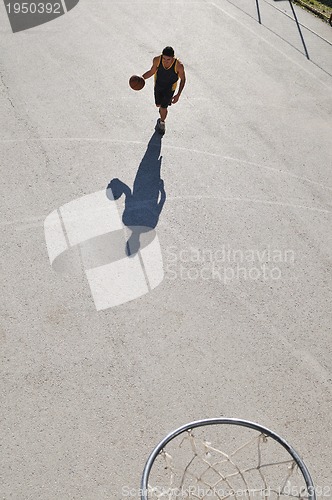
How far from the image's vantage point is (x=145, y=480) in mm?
4816

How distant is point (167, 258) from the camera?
28.2 feet

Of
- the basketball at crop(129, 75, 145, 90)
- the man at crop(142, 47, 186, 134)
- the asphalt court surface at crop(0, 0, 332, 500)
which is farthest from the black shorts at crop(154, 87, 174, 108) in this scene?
the asphalt court surface at crop(0, 0, 332, 500)

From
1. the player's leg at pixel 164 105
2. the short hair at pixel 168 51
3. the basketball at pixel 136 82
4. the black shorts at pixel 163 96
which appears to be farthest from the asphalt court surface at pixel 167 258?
the short hair at pixel 168 51

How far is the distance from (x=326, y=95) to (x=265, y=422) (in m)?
8.31

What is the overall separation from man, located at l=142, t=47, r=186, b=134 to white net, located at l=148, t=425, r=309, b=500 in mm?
6143

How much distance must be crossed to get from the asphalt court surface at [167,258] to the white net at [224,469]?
283mm

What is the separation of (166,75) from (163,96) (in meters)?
0.38

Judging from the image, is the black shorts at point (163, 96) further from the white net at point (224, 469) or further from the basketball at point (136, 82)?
the white net at point (224, 469)

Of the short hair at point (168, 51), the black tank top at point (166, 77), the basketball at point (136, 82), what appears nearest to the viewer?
the short hair at point (168, 51)

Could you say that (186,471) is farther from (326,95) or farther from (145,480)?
(326,95)

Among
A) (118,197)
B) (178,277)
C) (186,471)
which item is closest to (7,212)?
(118,197)

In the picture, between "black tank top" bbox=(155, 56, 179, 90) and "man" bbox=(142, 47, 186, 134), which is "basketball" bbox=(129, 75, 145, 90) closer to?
"man" bbox=(142, 47, 186, 134)

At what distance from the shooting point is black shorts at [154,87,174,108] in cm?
1042

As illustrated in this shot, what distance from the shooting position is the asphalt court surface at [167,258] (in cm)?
664
